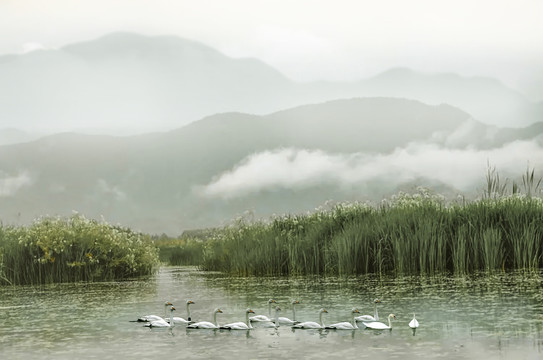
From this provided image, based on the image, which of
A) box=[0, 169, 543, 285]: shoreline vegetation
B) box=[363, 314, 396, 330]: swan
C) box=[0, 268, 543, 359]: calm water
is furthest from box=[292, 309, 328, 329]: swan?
box=[0, 169, 543, 285]: shoreline vegetation

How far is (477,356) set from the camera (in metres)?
9.68

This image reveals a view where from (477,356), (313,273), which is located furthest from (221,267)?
(477,356)

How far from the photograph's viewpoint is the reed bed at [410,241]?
75.0ft

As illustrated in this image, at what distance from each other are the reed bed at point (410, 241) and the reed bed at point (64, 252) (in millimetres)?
4929

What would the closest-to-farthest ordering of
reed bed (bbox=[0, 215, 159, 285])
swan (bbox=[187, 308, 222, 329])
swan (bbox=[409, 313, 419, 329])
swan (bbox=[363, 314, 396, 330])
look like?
swan (bbox=[409, 313, 419, 329])
swan (bbox=[363, 314, 396, 330])
swan (bbox=[187, 308, 222, 329])
reed bed (bbox=[0, 215, 159, 285])

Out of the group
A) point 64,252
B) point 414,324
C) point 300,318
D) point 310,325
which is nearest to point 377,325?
point 414,324

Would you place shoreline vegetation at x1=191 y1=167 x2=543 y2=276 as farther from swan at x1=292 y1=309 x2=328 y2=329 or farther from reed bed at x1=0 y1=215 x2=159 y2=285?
swan at x1=292 y1=309 x2=328 y2=329

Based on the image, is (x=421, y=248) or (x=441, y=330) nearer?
(x=441, y=330)

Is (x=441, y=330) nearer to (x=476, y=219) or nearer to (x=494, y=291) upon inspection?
(x=494, y=291)

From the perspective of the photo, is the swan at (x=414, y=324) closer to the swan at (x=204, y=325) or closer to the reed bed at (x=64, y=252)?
the swan at (x=204, y=325)

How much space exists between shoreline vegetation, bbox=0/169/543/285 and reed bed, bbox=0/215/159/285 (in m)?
0.04

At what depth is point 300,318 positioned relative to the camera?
13.8 metres

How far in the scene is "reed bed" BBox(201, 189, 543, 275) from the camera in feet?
75.0

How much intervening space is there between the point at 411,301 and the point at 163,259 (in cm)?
3922
